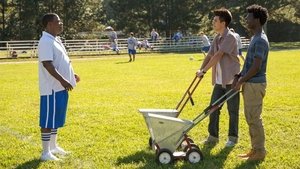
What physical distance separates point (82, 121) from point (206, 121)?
2.46 m

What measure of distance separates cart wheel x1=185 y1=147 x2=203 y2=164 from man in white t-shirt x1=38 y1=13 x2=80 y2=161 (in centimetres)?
179

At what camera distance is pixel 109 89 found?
14453mm

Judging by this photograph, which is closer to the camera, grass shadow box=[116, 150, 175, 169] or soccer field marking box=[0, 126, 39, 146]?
grass shadow box=[116, 150, 175, 169]

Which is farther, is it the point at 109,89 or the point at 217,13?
the point at 109,89

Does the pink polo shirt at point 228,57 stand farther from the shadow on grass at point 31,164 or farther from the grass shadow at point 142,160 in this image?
the shadow on grass at point 31,164

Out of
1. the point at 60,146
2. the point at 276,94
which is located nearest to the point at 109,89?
the point at 276,94

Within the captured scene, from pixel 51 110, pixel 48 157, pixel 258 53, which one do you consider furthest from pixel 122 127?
pixel 258 53

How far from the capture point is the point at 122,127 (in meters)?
8.54

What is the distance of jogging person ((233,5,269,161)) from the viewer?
18.9 feet

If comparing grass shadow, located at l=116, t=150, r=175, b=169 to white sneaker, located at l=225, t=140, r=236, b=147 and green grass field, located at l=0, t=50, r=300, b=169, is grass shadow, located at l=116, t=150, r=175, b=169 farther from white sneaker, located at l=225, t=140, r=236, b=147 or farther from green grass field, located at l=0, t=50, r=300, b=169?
white sneaker, located at l=225, t=140, r=236, b=147

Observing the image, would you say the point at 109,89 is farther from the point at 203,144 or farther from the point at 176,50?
the point at 176,50

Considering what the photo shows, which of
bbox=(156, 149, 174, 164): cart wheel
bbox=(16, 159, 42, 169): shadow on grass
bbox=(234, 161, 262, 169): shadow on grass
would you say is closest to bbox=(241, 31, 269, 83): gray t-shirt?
bbox=(234, 161, 262, 169): shadow on grass

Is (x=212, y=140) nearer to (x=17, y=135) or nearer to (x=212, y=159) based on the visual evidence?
(x=212, y=159)

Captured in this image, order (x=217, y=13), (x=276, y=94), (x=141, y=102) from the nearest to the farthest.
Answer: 1. (x=217, y=13)
2. (x=141, y=102)
3. (x=276, y=94)
